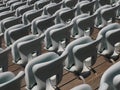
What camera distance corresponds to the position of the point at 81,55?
11.5ft

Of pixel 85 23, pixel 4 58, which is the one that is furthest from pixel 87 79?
pixel 4 58

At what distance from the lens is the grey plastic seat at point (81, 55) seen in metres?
3.47

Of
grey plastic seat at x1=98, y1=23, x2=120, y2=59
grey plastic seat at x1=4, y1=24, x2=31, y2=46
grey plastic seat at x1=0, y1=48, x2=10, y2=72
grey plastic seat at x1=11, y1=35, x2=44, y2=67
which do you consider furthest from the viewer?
grey plastic seat at x1=4, y1=24, x2=31, y2=46

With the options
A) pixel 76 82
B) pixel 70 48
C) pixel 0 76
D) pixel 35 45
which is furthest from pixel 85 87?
pixel 76 82

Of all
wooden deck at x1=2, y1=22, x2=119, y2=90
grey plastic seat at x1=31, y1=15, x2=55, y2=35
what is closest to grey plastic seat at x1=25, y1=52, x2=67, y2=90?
wooden deck at x1=2, y1=22, x2=119, y2=90

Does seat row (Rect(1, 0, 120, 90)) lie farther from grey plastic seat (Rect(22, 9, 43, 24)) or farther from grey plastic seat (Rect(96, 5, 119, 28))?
grey plastic seat (Rect(22, 9, 43, 24))

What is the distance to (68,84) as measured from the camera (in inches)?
174

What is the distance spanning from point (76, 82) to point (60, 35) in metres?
0.74

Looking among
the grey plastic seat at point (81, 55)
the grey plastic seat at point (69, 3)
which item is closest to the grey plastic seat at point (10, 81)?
the grey plastic seat at point (81, 55)

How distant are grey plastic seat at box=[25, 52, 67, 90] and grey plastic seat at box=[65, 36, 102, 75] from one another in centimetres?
25

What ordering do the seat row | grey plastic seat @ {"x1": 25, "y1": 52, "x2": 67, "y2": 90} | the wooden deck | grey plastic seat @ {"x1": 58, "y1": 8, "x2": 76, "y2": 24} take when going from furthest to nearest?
grey plastic seat @ {"x1": 58, "y1": 8, "x2": 76, "y2": 24}
the wooden deck
the seat row
grey plastic seat @ {"x1": 25, "y1": 52, "x2": 67, "y2": 90}

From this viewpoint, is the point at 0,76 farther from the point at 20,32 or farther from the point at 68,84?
the point at 20,32

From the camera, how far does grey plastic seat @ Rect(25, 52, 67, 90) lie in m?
3.06

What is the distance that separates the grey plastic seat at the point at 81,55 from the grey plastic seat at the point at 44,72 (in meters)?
0.25
